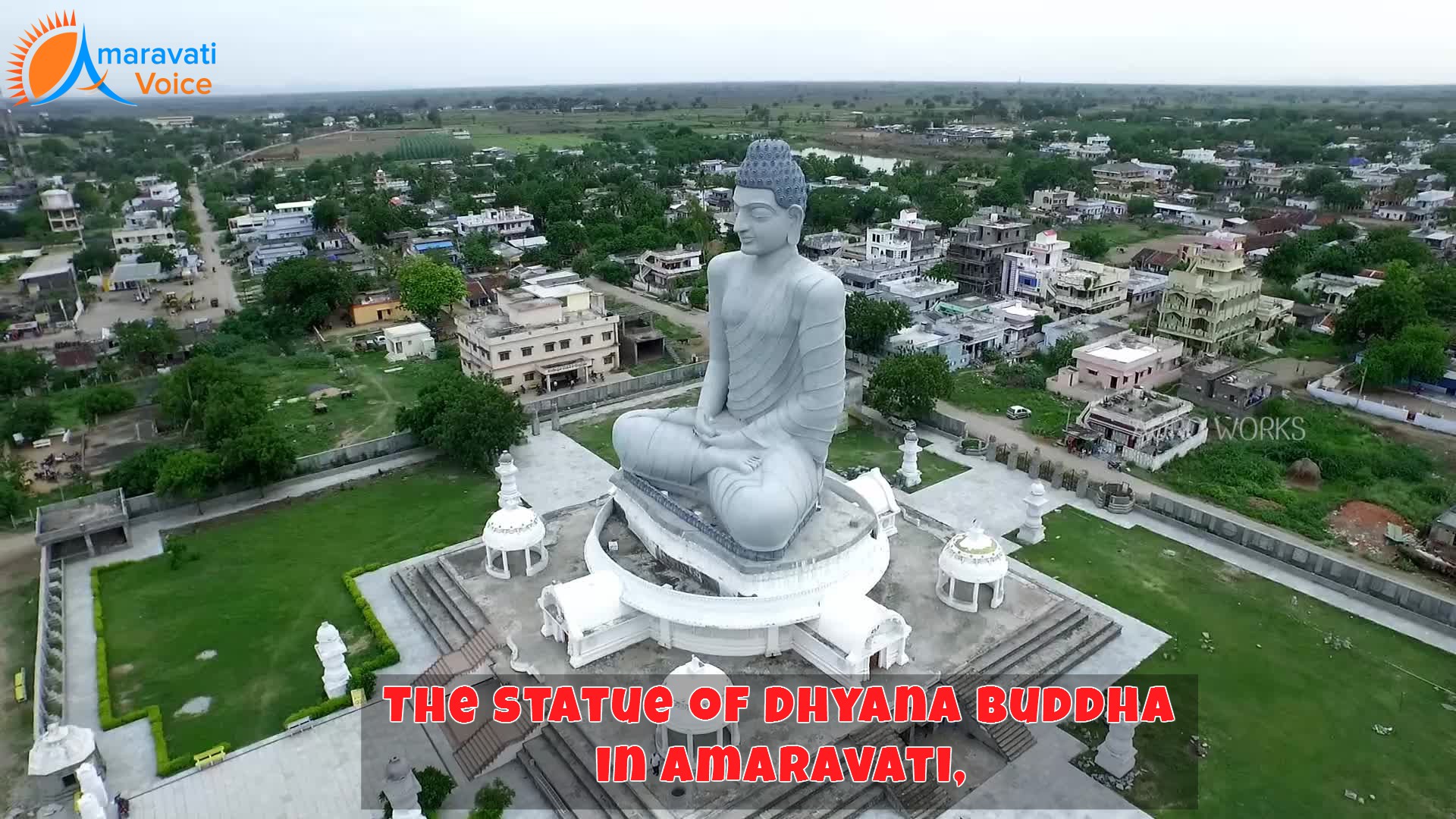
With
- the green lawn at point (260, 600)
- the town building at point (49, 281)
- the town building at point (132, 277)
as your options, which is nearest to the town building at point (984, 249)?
the green lawn at point (260, 600)

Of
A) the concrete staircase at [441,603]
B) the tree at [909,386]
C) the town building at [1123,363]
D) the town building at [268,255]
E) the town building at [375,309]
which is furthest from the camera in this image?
the town building at [268,255]

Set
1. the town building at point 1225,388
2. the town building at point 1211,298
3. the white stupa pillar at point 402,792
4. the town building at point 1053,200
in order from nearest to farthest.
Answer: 1. the white stupa pillar at point 402,792
2. the town building at point 1225,388
3. the town building at point 1211,298
4. the town building at point 1053,200

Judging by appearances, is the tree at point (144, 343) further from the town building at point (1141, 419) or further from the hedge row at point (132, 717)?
the town building at point (1141, 419)

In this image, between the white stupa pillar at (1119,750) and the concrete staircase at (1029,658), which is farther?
the concrete staircase at (1029,658)

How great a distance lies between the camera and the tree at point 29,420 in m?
32.2

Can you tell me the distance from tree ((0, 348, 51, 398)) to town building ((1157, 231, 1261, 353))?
175ft

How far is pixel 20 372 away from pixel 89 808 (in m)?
30.6

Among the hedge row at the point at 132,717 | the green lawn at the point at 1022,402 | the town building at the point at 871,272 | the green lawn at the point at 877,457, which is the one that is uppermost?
the town building at the point at 871,272

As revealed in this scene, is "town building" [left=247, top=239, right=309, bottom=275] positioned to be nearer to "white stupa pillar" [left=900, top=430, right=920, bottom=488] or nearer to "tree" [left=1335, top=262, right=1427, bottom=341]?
"white stupa pillar" [left=900, top=430, right=920, bottom=488]

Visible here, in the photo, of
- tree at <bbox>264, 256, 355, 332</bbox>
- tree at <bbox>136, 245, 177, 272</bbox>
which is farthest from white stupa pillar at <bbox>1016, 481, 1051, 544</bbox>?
tree at <bbox>136, 245, 177, 272</bbox>

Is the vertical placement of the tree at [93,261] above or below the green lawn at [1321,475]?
above

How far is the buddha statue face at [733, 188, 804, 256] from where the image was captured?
730 inches

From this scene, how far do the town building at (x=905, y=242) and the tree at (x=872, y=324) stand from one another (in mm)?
16059

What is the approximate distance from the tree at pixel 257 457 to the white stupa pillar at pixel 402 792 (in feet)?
50.2
